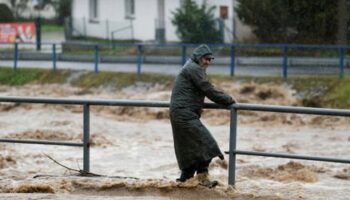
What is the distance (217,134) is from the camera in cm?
2017

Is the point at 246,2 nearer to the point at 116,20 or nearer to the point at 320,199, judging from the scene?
the point at 116,20

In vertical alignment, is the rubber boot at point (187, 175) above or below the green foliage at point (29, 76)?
above

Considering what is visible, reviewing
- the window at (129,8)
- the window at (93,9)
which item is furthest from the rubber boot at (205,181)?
the window at (93,9)

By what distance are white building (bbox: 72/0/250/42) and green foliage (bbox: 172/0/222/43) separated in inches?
20.6

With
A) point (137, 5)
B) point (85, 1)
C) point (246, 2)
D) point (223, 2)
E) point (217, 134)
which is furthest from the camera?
point (85, 1)

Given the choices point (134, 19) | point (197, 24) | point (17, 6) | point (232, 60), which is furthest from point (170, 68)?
point (17, 6)

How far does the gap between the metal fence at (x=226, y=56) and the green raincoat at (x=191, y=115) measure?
16.2 meters

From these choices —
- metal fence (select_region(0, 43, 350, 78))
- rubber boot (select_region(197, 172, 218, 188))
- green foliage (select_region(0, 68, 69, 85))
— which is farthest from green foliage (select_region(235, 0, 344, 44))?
rubber boot (select_region(197, 172, 218, 188))

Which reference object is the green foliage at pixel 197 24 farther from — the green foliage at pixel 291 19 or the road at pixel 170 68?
the road at pixel 170 68

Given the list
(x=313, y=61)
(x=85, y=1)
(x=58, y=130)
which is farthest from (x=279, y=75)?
(x=85, y=1)

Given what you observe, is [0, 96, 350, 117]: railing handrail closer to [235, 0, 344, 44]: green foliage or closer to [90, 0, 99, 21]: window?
[235, 0, 344, 44]: green foliage

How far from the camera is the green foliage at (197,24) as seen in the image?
32.7 meters

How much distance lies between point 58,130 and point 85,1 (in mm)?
20303

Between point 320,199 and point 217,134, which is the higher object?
point 320,199
